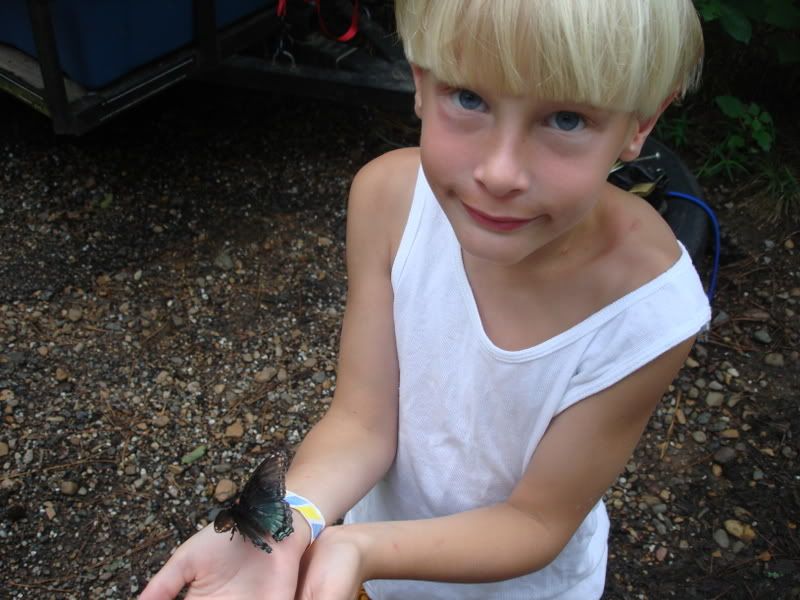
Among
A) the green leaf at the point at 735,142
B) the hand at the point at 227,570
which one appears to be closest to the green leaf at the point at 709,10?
the green leaf at the point at 735,142

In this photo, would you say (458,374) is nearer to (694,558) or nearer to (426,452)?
(426,452)

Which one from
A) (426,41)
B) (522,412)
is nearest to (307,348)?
(522,412)

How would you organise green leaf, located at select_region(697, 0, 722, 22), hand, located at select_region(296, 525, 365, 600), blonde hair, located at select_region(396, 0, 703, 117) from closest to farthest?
blonde hair, located at select_region(396, 0, 703, 117) < hand, located at select_region(296, 525, 365, 600) < green leaf, located at select_region(697, 0, 722, 22)

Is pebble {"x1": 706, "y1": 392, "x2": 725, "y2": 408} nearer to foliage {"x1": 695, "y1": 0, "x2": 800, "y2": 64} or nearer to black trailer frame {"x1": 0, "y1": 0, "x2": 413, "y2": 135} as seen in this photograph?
foliage {"x1": 695, "y1": 0, "x2": 800, "y2": 64}

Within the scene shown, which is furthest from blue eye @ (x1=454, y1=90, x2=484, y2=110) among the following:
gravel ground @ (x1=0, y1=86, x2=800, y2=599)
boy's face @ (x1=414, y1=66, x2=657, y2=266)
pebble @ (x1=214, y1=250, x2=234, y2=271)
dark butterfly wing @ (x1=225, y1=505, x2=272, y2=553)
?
pebble @ (x1=214, y1=250, x2=234, y2=271)

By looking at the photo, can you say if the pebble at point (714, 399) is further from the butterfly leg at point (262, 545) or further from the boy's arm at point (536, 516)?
the butterfly leg at point (262, 545)

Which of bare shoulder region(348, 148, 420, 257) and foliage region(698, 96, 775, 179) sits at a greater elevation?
bare shoulder region(348, 148, 420, 257)

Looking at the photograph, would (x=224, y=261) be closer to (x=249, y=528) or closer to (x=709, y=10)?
(x=709, y=10)
